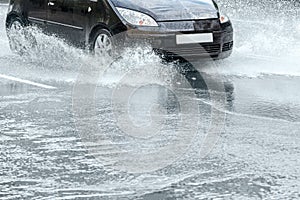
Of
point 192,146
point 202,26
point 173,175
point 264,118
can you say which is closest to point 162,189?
point 173,175

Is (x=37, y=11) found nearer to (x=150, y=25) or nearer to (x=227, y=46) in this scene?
(x=150, y=25)

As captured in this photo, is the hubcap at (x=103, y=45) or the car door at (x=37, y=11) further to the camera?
the car door at (x=37, y=11)

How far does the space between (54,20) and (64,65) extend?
2.68ft

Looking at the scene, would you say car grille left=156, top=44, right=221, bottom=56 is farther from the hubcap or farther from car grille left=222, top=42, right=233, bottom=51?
the hubcap

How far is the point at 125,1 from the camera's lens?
34.2 feet

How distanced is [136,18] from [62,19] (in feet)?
5.14

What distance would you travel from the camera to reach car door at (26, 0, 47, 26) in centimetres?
1159

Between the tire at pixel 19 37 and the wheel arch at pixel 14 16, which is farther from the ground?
the wheel arch at pixel 14 16

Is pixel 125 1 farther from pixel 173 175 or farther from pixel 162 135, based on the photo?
pixel 173 175

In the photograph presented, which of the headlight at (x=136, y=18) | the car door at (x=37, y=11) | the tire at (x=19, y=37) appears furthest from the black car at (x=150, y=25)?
the tire at (x=19, y=37)

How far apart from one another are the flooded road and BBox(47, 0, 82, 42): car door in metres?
0.21

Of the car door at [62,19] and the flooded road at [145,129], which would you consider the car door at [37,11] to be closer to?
the car door at [62,19]

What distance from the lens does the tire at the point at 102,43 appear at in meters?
10.2

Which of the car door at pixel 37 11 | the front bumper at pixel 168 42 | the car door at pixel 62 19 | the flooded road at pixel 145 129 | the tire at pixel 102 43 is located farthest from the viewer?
the car door at pixel 37 11
